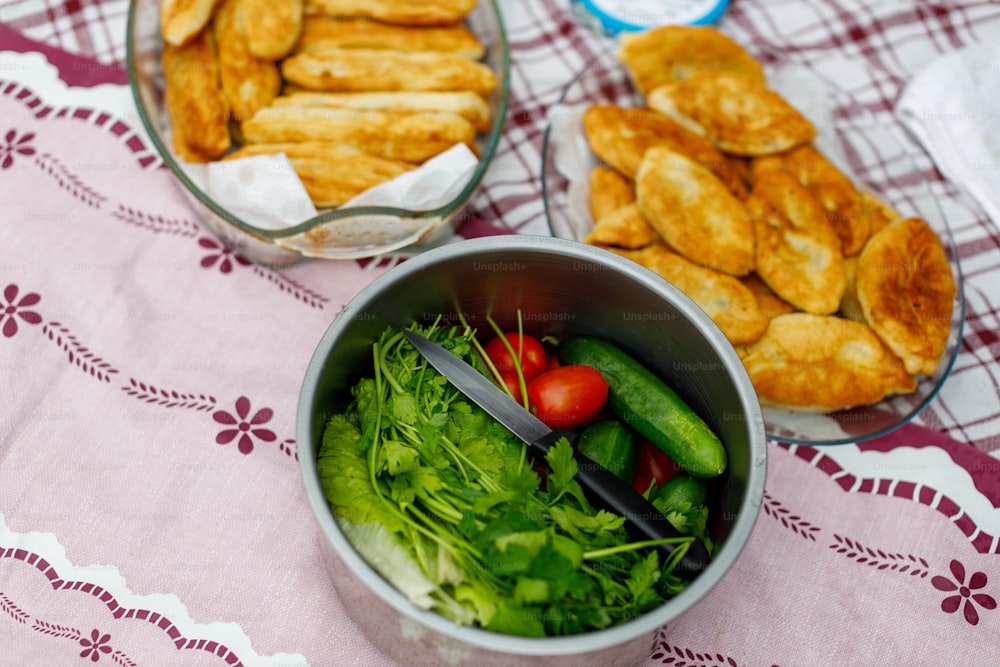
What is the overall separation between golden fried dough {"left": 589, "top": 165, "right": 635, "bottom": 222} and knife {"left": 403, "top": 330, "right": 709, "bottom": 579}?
52 centimetres

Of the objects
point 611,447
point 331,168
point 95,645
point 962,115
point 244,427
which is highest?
point 331,168

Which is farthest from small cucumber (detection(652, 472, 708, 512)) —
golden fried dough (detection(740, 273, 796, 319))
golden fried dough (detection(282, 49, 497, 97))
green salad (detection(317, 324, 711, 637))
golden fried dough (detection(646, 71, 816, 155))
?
golden fried dough (detection(282, 49, 497, 97))

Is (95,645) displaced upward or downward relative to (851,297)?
downward

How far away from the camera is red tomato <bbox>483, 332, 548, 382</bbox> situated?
1221 millimetres

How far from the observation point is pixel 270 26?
153 centimetres

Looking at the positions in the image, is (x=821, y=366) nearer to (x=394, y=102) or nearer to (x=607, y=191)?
(x=607, y=191)

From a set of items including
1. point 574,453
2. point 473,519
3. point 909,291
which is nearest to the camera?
point 473,519

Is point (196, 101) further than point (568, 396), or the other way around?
point (196, 101)

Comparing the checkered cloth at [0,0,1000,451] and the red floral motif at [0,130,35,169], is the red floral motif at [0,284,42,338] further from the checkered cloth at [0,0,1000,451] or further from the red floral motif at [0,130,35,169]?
the checkered cloth at [0,0,1000,451]

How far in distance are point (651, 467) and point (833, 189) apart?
758 mm

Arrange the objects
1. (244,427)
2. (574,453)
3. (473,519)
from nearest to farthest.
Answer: (473,519) < (574,453) < (244,427)

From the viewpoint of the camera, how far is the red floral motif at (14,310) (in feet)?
4.48

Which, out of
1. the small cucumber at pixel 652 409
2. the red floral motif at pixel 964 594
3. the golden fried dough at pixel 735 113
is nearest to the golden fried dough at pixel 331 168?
the small cucumber at pixel 652 409

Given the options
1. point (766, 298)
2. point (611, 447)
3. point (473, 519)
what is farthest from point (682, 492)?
point (766, 298)
